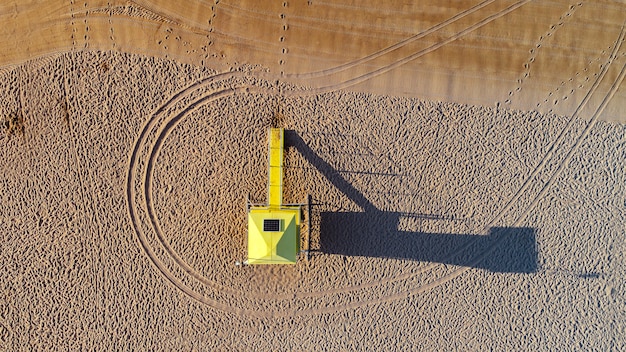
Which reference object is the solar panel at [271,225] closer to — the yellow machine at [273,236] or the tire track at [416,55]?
the yellow machine at [273,236]

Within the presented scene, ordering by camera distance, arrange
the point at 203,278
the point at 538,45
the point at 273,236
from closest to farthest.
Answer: the point at 273,236, the point at 203,278, the point at 538,45

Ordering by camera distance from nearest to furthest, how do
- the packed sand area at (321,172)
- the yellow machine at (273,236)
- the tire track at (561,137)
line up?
the yellow machine at (273,236) → the packed sand area at (321,172) → the tire track at (561,137)

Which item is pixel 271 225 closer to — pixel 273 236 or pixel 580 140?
pixel 273 236

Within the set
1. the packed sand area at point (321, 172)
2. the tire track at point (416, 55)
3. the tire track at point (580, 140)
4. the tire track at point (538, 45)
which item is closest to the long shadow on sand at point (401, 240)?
the packed sand area at point (321, 172)

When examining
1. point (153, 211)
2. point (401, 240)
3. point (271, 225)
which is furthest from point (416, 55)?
point (153, 211)

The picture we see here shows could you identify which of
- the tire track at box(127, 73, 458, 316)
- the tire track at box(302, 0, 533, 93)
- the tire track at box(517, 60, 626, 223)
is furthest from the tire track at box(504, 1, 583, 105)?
the tire track at box(127, 73, 458, 316)

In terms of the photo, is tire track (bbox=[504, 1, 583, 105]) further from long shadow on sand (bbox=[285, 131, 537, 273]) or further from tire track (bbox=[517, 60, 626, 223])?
long shadow on sand (bbox=[285, 131, 537, 273])
